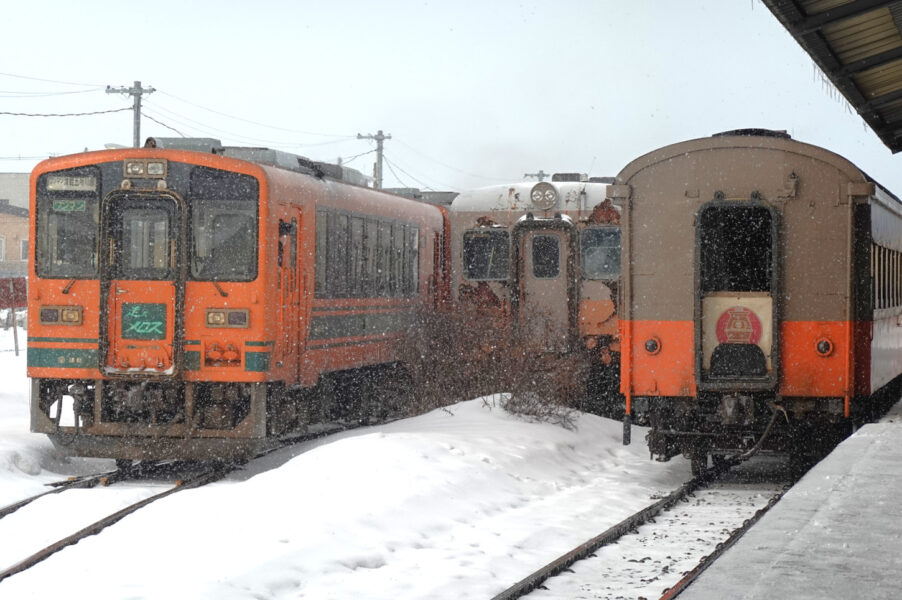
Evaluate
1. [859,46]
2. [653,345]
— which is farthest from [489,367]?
[859,46]

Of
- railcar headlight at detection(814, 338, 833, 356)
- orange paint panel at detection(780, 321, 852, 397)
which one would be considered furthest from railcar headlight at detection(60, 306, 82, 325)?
railcar headlight at detection(814, 338, 833, 356)

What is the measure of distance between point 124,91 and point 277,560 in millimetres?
36618

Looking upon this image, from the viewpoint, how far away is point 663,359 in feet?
41.9

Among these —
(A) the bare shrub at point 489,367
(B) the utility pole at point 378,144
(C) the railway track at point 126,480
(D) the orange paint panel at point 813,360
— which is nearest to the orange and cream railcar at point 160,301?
(C) the railway track at point 126,480

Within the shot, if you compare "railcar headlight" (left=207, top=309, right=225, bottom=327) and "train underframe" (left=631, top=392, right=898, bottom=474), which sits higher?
"railcar headlight" (left=207, top=309, right=225, bottom=327)

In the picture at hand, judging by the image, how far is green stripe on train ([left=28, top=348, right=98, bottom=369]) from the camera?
13.6 m

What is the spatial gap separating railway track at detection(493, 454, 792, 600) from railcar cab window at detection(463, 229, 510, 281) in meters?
7.02

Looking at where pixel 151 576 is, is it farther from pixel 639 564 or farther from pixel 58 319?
pixel 58 319

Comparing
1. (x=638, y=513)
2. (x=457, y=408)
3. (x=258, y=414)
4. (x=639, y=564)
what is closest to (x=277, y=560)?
(x=639, y=564)

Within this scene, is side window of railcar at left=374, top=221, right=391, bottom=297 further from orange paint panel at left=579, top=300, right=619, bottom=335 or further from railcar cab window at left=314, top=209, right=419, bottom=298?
orange paint panel at left=579, top=300, right=619, bottom=335

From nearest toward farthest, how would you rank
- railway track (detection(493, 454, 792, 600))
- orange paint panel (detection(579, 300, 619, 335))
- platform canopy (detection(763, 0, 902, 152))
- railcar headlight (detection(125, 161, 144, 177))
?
1. railway track (detection(493, 454, 792, 600))
2. platform canopy (detection(763, 0, 902, 152))
3. railcar headlight (detection(125, 161, 144, 177))
4. orange paint panel (detection(579, 300, 619, 335))

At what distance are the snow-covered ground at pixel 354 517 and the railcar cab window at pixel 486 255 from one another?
193 inches

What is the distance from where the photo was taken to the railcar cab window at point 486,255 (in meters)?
19.7

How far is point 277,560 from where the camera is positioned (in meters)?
8.16
